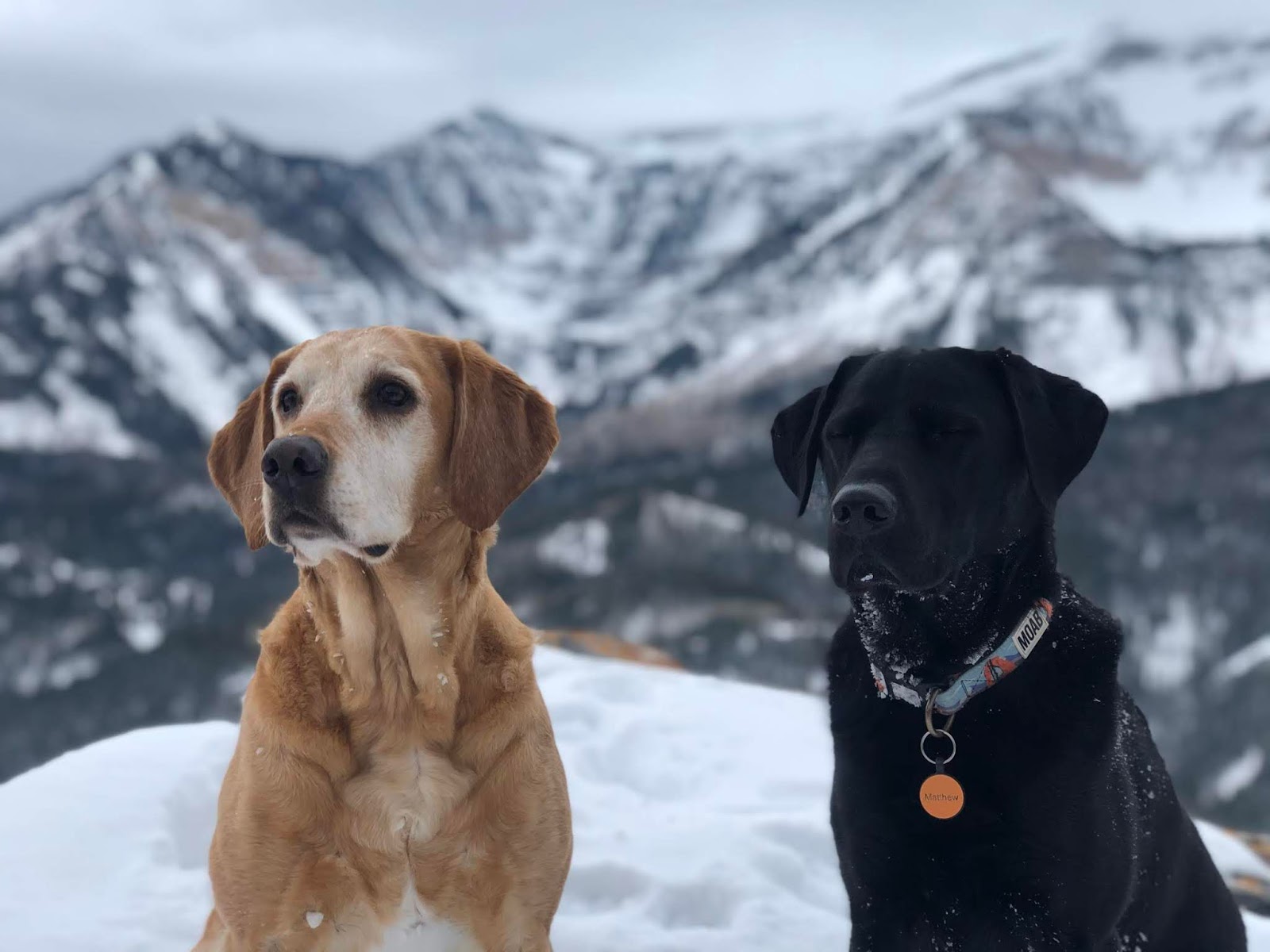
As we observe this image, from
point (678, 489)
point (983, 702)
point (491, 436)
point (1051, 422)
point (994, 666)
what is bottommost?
point (678, 489)

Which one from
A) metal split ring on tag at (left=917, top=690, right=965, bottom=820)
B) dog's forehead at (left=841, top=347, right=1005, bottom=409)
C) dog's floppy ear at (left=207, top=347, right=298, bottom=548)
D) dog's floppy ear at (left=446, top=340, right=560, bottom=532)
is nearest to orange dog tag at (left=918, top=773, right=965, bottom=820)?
metal split ring on tag at (left=917, top=690, right=965, bottom=820)

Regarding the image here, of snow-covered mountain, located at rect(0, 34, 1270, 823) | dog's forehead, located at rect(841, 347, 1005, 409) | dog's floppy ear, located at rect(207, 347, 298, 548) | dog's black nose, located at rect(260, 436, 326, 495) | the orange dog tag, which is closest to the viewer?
dog's black nose, located at rect(260, 436, 326, 495)

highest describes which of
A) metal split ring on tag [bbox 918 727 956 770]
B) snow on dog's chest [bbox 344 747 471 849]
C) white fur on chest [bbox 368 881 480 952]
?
metal split ring on tag [bbox 918 727 956 770]

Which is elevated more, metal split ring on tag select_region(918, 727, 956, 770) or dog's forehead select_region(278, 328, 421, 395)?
dog's forehead select_region(278, 328, 421, 395)

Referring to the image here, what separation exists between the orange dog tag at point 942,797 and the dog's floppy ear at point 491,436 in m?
1.51

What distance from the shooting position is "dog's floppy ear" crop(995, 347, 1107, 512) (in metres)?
3.54

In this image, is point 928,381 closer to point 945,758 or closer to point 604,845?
point 945,758

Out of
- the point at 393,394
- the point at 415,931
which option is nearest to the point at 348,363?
the point at 393,394

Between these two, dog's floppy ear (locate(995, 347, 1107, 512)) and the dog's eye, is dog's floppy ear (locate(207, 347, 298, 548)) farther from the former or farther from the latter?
dog's floppy ear (locate(995, 347, 1107, 512))

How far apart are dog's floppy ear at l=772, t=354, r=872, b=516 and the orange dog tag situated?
1009 millimetres

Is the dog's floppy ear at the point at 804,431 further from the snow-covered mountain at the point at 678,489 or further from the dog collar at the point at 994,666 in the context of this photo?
the snow-covered mountain at the point at 678,489

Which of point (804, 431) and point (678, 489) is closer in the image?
point (804, 431)

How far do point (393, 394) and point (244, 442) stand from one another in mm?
708

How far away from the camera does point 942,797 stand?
3.39m
